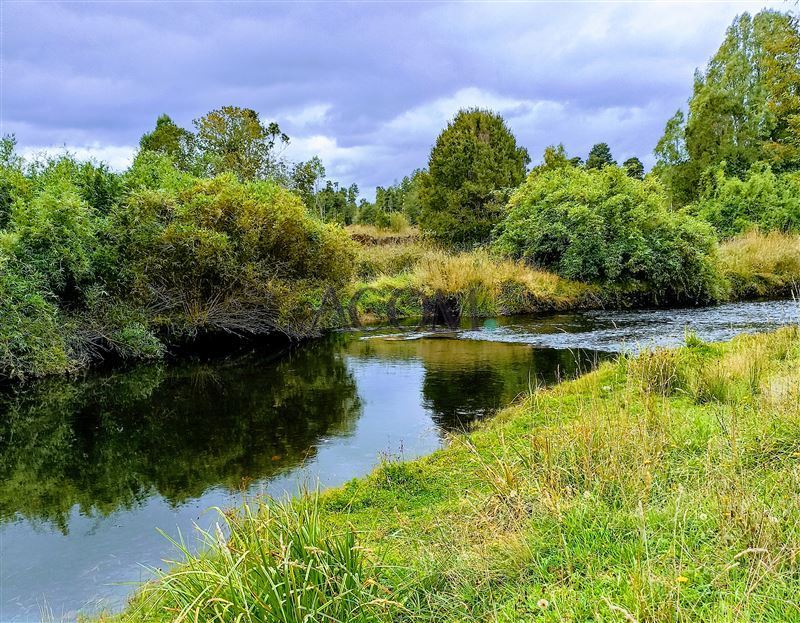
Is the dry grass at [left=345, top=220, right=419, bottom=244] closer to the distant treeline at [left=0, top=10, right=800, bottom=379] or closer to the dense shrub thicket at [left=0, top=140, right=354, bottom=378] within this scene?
the distant treeline at [left=0, top=10, right=800, bottom=379]

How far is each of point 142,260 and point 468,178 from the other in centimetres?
1951

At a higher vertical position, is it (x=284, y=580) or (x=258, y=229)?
(x=258, y=229)

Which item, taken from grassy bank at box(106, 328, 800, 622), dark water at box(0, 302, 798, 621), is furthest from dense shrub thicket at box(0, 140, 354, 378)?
grassy bank at box(106, 328, 800, 622)

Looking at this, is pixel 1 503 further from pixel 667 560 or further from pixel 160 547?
pixel 667 560

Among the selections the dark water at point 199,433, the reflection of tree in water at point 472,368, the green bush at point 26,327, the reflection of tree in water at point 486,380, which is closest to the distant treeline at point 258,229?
the green bush at point 26,327

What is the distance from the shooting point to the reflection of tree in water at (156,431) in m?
6.30

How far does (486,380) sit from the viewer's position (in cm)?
1027

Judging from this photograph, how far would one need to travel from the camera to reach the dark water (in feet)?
16.1

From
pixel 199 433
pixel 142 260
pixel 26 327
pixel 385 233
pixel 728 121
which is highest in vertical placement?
pixel 728 121

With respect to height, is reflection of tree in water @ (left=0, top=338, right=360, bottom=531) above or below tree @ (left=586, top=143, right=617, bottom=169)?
below

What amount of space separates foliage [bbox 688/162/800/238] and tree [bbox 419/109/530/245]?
9.57 meters

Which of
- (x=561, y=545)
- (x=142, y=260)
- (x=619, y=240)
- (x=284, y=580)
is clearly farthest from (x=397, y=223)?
(x=284, y=580)

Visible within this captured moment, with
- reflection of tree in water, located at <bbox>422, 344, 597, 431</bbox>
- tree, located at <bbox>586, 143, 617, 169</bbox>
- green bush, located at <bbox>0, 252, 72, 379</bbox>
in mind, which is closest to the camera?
reflection of tree in water, located at <bbox>422, 344, 597, 431</bbox>

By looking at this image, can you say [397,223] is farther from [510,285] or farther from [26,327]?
[26,327]
